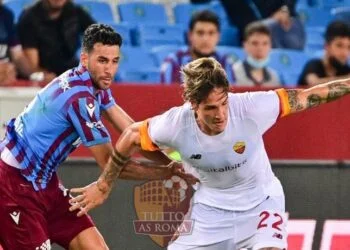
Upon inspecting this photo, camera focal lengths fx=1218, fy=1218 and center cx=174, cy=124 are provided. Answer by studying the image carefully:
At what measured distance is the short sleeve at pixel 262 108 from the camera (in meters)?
6.94

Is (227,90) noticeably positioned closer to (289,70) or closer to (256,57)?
(256,57)

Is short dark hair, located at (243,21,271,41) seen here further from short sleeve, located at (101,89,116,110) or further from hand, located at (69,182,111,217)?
hand, located at (69,182,111,217)

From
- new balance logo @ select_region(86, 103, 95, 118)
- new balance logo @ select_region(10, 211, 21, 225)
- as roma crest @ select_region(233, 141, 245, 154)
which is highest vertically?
new balance logo @ select_region(86, 103, 95, 118)

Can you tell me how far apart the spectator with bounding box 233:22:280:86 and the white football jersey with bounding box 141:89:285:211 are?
156 inches

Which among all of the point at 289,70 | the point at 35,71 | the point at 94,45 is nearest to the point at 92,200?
the point at 94,45

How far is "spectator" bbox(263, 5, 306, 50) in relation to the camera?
1204 cm

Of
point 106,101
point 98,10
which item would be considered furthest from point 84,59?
point 98,10

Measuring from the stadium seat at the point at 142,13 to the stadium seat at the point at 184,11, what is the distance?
13 cm

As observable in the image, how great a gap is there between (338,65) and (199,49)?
1.29 meters

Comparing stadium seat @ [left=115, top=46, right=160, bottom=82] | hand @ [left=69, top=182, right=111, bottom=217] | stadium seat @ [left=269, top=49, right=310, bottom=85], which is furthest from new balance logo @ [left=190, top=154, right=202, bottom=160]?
stadium seat @ [left=115, top=46, right=160, bottom=82]

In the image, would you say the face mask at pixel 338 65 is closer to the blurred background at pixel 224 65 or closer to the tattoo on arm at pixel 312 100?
the blurred background at pixel 224 65

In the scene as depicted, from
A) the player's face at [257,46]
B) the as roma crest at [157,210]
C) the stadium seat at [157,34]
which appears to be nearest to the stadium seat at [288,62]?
the player's face at [257,46]

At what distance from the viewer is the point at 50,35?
11094 millimetres

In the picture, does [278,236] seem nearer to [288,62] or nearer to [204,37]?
[204,37]
